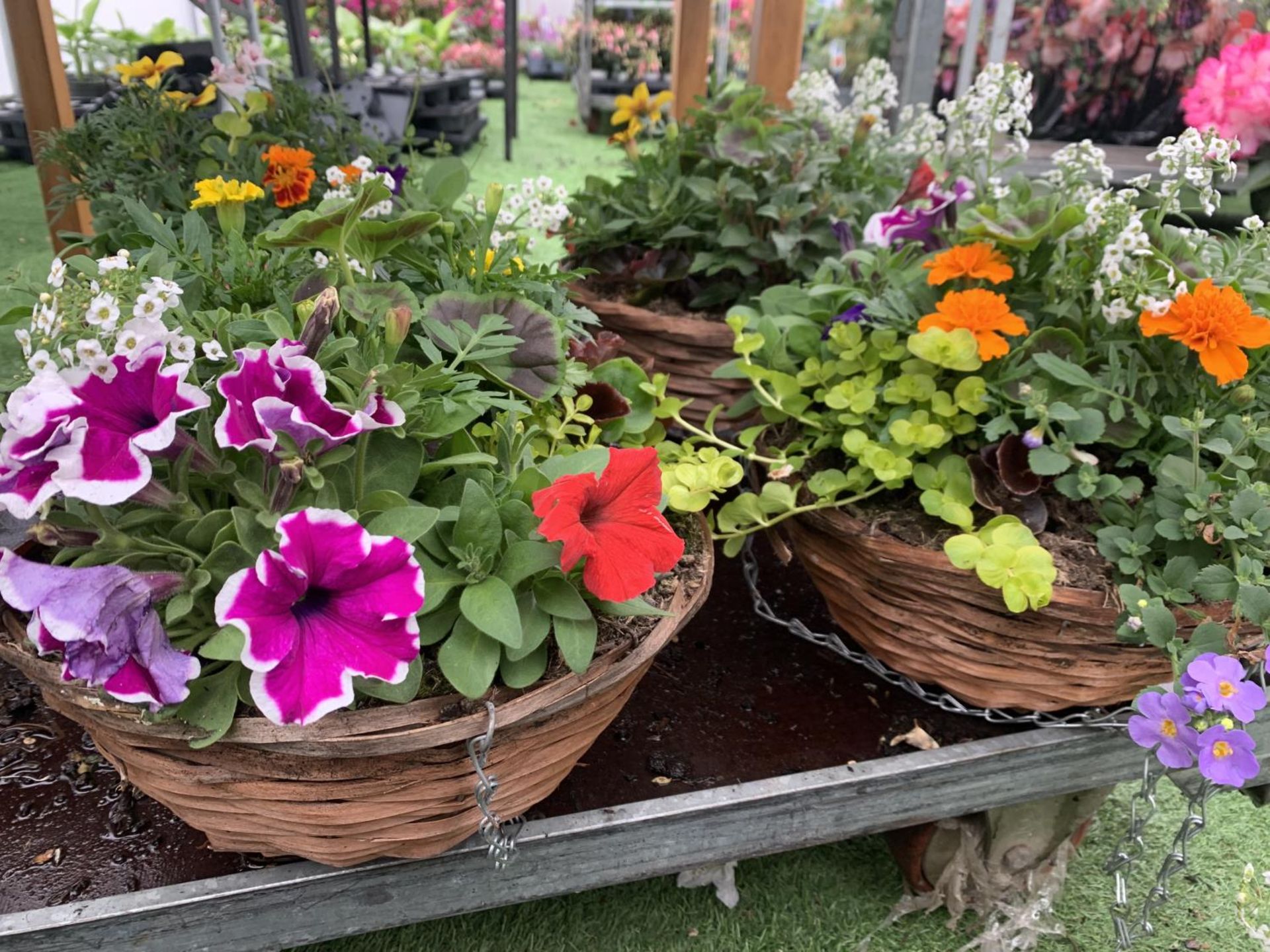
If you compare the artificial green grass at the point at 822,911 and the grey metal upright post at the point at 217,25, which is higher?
the grey metal upright post at the point at 217,25

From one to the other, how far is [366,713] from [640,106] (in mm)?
1199

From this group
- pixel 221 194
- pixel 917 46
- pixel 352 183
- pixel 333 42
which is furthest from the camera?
pixel 333 42

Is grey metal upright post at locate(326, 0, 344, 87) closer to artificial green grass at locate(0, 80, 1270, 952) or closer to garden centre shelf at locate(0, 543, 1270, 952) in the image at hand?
artificial green grass at locate(0, 80, 1270, 952)

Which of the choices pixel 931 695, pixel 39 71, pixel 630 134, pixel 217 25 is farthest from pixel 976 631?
pixel 217 25

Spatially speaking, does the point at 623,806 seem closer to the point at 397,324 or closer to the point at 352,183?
the point at 397,324

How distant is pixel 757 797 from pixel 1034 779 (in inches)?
12.5

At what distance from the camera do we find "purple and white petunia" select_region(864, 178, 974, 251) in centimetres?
111

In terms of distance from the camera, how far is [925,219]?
43.8 inches

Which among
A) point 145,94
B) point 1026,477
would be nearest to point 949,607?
point 1026,477

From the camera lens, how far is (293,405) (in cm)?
53

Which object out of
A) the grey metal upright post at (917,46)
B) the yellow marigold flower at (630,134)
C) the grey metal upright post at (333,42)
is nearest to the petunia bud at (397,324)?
the yellow marigold flower at (630,134)

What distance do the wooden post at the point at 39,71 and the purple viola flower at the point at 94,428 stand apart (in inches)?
33.4

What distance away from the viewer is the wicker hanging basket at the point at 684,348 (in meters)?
1.25

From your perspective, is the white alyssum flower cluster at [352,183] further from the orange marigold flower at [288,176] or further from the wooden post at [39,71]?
the wooden post at [39,71]
